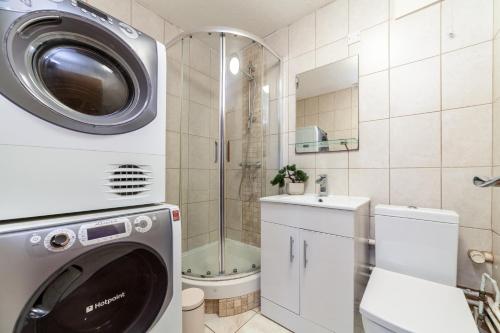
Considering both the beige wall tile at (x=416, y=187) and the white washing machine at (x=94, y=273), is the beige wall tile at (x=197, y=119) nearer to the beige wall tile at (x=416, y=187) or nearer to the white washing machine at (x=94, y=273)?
the white washing machine at (x=94, y=273)

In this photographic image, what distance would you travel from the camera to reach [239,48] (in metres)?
1.75

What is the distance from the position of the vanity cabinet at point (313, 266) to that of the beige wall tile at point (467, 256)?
1.51 ft

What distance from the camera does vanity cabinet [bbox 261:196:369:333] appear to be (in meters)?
1.11

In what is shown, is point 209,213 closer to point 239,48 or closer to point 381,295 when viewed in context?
point 381,295

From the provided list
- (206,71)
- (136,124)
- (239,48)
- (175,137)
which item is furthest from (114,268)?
(239,48)

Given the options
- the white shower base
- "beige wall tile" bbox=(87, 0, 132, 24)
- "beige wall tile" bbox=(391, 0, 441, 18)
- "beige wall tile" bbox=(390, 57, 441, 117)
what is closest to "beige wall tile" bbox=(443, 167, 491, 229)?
"beige wall tile" bbox=(390, 57, 441, 117)

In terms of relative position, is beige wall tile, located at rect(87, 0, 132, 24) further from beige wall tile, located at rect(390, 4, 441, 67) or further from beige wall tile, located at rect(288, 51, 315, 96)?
beige wall tile, located at rect(390, 4, 441, 67)

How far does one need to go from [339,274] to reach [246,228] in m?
0.97

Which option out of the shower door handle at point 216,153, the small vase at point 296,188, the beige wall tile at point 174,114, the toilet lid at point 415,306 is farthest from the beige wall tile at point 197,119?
the toilet lid at point 415,306

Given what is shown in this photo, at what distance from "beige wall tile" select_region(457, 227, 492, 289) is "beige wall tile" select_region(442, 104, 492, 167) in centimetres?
37

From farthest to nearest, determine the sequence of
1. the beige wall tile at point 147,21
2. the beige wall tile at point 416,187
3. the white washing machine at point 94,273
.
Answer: the beige wall tile at point 147,21 < the beige wall tile at point 416,187 < the white washing machine at point 94,273

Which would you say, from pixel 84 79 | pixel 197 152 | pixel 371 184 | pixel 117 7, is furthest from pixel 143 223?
pixel 117 7

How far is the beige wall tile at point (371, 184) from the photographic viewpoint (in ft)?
4.50

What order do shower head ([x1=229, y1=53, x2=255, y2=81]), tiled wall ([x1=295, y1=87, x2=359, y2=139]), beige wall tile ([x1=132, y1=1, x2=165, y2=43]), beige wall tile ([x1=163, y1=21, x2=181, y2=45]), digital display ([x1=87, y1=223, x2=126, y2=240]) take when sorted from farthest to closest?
beige wall tile ([x1=163, y1=21, x2=181, y2=45]) → shower head ([x1=229, y1=53, x2=255, y2=81]) → beige wall tile ([x1=132, y1=1, x2=165, y2=43]) → tiled wall ([x1=295, y1=87, x2=359, y2=139]) → digital display ([x1=87, y1=223, x2=126, y2=240])
